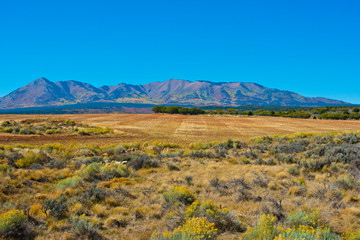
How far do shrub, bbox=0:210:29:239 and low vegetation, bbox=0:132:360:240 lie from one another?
0.02 meters

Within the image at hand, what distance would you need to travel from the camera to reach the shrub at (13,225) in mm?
4559

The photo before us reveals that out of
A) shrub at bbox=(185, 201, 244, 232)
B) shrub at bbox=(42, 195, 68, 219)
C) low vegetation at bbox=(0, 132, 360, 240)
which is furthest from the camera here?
shrub at bbox=(42, 195, 68, 219)

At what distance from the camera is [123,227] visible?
17.5ft

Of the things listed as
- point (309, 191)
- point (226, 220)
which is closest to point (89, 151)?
point (226, 220)

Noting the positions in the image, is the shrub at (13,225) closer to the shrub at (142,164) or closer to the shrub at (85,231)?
the shrub at (85,231)

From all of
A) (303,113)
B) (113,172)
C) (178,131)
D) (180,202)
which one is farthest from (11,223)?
(303,113)

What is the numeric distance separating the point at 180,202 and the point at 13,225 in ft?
15.5

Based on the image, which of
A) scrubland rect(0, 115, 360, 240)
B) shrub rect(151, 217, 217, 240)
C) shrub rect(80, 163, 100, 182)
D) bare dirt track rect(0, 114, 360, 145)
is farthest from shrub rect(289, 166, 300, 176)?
bare dirt track rect(0, 114, 360, 145)

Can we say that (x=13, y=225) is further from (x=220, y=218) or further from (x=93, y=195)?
(x=220, y=218)

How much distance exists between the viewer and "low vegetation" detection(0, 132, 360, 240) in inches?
187

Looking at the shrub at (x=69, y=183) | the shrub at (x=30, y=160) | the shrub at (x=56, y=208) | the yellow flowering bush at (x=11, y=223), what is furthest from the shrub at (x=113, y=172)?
the shrub at (x=30, y=160)

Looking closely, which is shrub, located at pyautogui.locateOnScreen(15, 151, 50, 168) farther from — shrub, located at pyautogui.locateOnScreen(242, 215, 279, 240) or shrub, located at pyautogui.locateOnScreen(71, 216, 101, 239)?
shrub, located at pyautogui.locateOnScreen(242, 215, 279, 240)

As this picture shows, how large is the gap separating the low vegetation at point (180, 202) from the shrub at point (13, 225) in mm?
20

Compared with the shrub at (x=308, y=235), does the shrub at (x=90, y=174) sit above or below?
below
